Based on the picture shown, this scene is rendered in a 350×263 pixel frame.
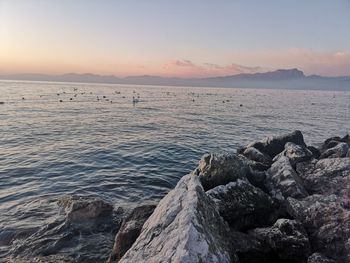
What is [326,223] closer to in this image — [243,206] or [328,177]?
[243,206]

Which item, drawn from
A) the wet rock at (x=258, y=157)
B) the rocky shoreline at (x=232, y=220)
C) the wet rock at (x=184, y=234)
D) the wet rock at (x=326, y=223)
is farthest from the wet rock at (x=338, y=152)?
the wet rock at (x=184, y=234)

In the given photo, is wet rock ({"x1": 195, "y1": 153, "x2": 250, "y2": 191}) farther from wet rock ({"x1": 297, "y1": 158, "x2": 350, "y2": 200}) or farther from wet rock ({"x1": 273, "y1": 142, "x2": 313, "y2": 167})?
wet rock ({"x1": 273, "y1": 142, "x2": 313, "y2": 167})

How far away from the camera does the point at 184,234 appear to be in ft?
18.5

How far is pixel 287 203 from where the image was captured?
9633 mm

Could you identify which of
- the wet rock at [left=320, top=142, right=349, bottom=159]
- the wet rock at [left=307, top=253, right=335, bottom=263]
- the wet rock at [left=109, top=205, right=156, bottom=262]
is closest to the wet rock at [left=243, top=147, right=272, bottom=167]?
the wet rock at [left=320, top=142, right=349, bottom=159]

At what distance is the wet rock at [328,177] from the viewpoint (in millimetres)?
10750

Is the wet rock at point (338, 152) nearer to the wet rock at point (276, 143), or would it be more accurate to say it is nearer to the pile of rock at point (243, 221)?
the wet rock at point (276, 143)

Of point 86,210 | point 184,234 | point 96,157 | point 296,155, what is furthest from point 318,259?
point 96,157

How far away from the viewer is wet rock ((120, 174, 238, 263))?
5.35 metres

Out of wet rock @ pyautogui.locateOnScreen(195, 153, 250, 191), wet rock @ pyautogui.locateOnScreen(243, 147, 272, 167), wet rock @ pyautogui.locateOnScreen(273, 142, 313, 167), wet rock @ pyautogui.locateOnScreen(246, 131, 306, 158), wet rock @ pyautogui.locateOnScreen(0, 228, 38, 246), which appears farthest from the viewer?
wet rock @ pyautogui.locateOnScreen(246, 131, 306, 158)

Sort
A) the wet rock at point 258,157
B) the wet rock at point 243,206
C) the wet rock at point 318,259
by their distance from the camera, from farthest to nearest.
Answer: the wet rock at point 258,157 → the wet rock at point 243,206 → the wet rock at point 318,259

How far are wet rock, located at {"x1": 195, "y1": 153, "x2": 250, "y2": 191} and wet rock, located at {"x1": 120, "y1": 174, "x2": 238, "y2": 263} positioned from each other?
3.59 meters

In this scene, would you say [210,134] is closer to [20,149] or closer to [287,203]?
[20,149]

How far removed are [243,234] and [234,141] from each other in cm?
2100
